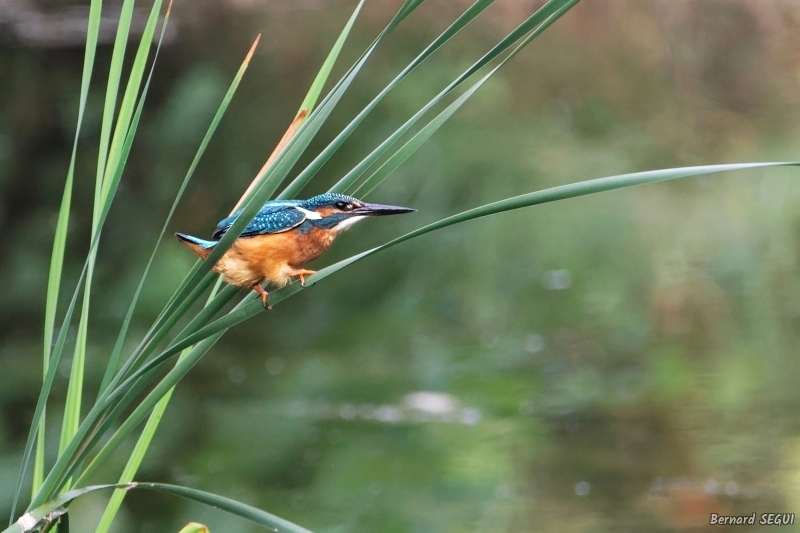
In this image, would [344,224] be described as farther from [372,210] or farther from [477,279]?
[477,279]

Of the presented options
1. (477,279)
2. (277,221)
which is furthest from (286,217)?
(477,279)

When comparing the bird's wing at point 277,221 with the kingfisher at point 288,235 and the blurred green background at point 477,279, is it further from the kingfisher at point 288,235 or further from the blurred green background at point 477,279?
the blurred green background at point 477,279

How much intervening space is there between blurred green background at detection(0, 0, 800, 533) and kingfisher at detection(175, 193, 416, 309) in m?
1.13

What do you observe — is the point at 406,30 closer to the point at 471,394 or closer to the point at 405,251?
the point at 405,251

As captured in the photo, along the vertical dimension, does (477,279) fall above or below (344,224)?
above

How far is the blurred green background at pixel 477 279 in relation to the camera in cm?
190

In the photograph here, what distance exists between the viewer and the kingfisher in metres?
0.80

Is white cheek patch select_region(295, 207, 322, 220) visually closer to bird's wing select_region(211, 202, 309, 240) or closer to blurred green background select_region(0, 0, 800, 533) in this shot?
bird's wing select_region(211, 202, 309, 240)

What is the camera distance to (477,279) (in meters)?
2.15

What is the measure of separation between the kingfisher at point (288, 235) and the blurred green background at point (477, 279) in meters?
1.13

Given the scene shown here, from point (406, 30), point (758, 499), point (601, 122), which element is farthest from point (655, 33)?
point (758, 499)

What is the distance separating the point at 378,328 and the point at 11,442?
0.94m

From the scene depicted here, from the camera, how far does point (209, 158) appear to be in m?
2.25

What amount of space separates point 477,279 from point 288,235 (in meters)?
1.35
